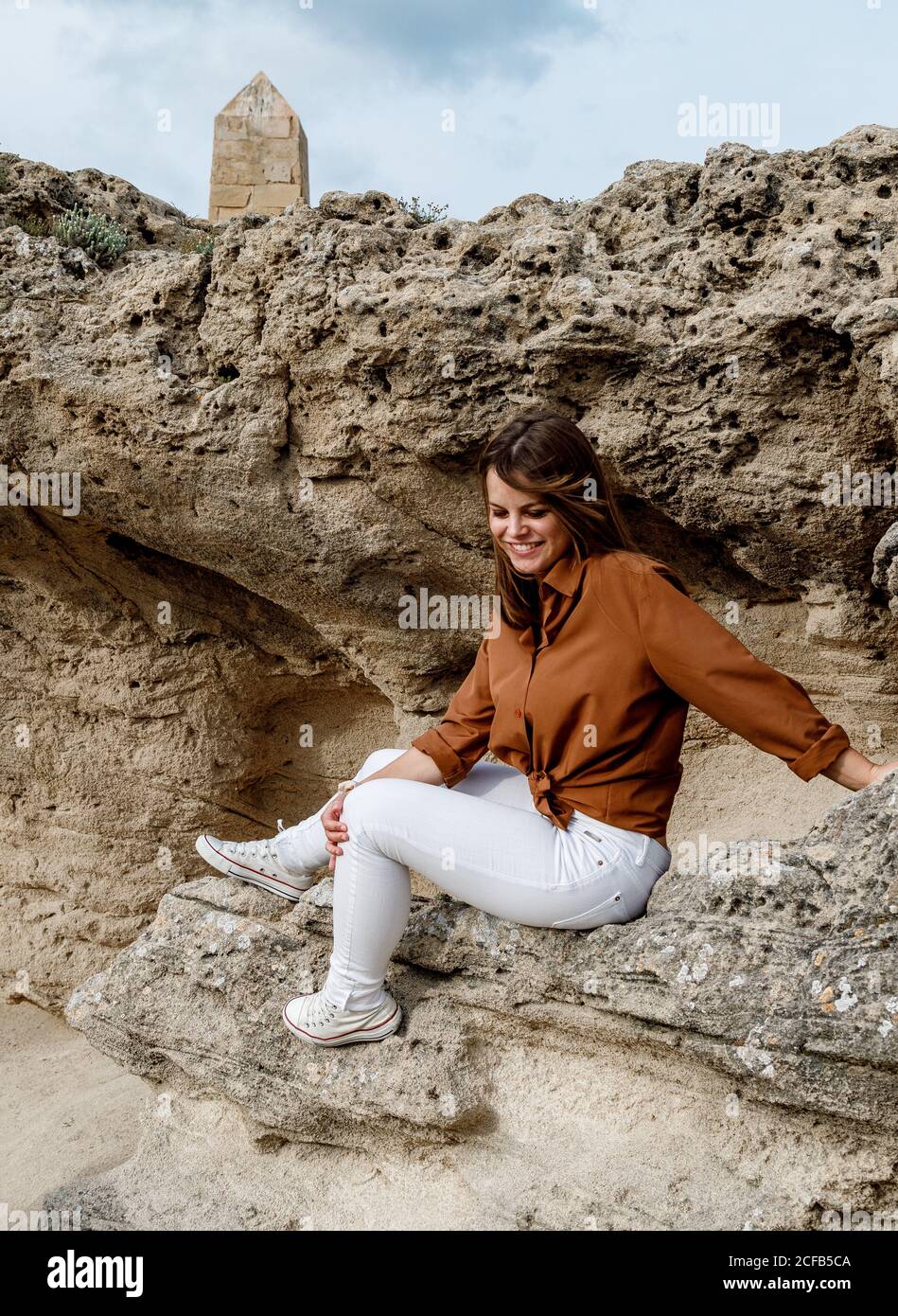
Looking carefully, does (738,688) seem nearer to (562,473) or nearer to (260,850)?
(562,473)

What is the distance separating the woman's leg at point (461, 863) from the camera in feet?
9.33

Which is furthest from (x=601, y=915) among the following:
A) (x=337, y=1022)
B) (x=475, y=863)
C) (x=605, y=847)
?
(x=337, y=1022)

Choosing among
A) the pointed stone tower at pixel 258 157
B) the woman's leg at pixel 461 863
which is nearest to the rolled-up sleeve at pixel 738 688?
the woman's leg at pixel 461 863

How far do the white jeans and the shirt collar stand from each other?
572mm

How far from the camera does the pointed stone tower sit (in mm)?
9734

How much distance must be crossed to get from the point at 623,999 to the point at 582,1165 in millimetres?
507

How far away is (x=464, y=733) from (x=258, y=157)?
8.09 meters

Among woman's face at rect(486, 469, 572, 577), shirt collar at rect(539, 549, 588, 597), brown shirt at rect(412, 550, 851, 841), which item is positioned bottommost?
brown shirt at rect(412, 550, 851, 841)

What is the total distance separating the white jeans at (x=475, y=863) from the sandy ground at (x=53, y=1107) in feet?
6.05

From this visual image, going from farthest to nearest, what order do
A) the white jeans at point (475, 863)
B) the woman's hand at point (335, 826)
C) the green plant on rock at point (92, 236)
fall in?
the green plant on rock at point (92, 236)
the woman's hand at point (335, 826)
the white jeans at point (475, 863)

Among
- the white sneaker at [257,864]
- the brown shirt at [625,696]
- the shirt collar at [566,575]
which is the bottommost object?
the white sneaker at [257,864]

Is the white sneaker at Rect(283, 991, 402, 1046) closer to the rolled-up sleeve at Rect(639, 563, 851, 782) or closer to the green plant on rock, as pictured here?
the rolled-up sleeve at Rect(639, 563, 851, 782)

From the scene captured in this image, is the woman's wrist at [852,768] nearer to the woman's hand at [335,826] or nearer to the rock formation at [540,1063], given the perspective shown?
the rock formation at [540,1063]

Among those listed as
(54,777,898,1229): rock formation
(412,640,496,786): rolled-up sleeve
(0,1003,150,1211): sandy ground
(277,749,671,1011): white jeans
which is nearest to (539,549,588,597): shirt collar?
(412,640,496,786): rolled-up sleeve
